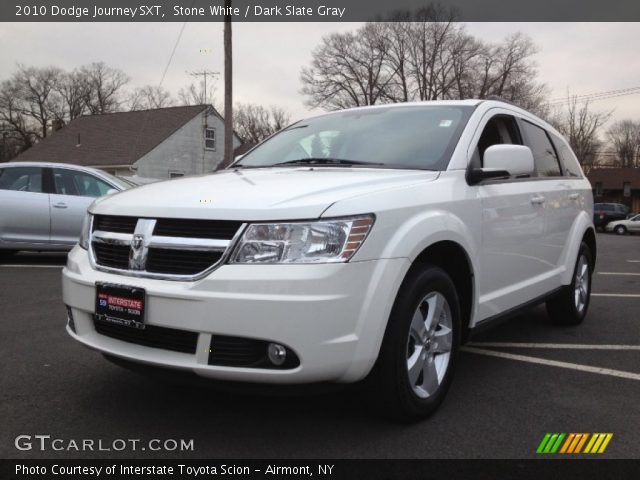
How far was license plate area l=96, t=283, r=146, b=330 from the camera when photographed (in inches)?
102

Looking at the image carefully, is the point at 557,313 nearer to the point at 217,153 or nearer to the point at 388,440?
the point at 388,440

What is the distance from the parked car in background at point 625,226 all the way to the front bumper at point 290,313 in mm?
35795

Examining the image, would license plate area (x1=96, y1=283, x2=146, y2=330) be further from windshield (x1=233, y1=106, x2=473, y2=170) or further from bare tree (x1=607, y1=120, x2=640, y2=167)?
bare tree (x1=607, y1=120, x2=640, y2=167)

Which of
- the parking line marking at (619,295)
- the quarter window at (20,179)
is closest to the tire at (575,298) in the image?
the parking line marking at (619,295)

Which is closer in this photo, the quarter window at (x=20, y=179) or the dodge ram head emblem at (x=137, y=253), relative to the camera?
the dodge ram head emblem at (x=137, y=253)

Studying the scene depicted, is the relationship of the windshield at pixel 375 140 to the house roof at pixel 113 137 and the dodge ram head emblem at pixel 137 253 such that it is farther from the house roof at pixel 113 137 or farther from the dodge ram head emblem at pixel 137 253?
the house roof at pixel 113 137

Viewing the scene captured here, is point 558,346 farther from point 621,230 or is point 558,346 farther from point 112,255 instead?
point 621,230

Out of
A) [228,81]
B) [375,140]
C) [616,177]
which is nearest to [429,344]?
[375,140]

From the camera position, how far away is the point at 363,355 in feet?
8.16

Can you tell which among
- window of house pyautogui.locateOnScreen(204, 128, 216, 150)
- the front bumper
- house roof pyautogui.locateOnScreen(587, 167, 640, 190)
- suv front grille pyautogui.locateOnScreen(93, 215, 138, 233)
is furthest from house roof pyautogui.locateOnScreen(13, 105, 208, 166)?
house roof pyautogui.locateOnScreen(587, 167, 640, 190)

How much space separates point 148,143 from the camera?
2981 cm

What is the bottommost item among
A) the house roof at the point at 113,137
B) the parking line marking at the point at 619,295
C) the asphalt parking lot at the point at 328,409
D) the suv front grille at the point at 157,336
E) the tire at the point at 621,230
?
the tire at the point at 621,230

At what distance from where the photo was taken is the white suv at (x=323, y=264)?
2422 mm

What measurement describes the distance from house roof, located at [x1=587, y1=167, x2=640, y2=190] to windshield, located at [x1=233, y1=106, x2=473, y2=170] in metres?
58.0
